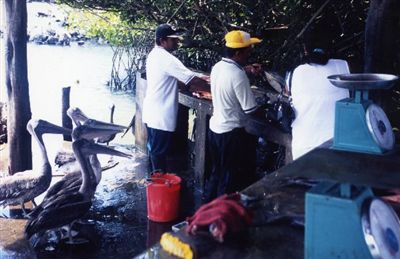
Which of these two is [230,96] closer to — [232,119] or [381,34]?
[232,119]

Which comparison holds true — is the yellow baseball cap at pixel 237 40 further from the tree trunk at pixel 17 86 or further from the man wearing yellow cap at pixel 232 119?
the tree trunk at pixel 17 86

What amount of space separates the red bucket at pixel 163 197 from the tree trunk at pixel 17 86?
2.77 meters

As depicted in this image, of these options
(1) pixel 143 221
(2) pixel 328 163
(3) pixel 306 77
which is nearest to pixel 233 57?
(3) pixel 306 77

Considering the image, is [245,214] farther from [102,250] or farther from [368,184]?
[102,250]

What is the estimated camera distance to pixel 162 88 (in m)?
6.12

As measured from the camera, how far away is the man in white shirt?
5969mm

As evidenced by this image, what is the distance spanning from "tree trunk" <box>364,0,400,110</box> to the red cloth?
8.89 ft

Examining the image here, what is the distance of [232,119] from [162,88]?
3.75 ft

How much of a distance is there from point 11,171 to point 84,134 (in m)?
1.70

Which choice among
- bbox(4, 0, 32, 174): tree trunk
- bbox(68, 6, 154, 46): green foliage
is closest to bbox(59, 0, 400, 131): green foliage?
bbox(4, 0, 32, 174): tree trunk

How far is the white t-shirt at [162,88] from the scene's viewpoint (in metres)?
5.98

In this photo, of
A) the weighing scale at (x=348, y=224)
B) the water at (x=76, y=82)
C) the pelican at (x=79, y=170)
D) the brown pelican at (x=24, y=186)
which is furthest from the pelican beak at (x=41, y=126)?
the weighing scale at (x=348, y=224)

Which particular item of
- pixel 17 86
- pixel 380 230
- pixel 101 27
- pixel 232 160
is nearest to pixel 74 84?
pixel 101 27

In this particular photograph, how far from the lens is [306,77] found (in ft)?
14.0
